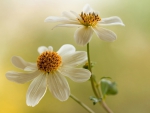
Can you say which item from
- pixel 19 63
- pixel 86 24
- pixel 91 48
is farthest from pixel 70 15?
pixel 91 48

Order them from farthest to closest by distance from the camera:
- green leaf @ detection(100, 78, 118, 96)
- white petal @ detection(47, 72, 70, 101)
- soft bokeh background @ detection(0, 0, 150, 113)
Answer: soft bokeh background @ detection(0, 0, 150, 113) < green leaf @ detection(100, 78, 118, 96) < white petal @ detection(47, 72, 70, 101)

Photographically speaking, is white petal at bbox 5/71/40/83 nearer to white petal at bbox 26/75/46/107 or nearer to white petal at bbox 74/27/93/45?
white petal at bbox 26/75/46/107

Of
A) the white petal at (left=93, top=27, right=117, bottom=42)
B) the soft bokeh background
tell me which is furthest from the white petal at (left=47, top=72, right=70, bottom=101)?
the soft bokeh background

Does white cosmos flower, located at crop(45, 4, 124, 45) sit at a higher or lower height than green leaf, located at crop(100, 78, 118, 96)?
higher

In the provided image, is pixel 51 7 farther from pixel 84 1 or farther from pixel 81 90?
pixel 81 90

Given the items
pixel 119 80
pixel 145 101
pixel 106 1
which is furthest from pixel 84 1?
pixel 145 101

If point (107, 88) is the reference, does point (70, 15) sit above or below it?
above

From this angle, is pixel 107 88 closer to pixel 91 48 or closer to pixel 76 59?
pixel 76 59
